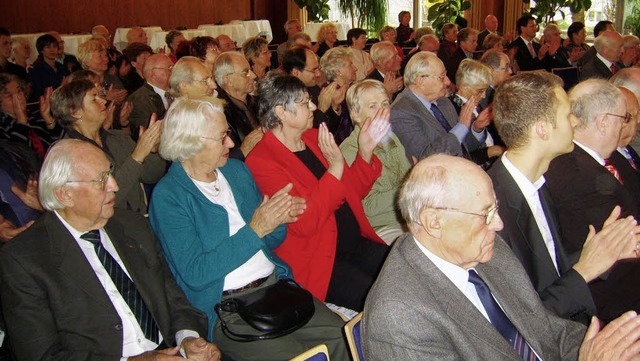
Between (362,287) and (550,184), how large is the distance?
1029 millimetres

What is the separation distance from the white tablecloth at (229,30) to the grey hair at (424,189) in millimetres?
12254

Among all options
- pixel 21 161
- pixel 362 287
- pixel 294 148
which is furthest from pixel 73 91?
pixel 362 287

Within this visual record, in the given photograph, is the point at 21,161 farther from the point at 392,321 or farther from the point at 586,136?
the point at 586,136

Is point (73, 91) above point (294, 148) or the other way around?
above

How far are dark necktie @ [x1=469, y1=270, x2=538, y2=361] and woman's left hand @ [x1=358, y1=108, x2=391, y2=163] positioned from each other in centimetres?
140

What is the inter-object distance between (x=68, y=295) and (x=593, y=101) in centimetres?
250

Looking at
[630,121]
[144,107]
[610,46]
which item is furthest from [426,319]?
[610,46]

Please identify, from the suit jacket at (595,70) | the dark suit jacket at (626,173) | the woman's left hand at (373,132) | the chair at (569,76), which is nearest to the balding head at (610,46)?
the suit jacket at (595,70)

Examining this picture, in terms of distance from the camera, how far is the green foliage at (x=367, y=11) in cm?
1417

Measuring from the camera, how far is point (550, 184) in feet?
9.04

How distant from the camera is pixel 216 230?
2580mm

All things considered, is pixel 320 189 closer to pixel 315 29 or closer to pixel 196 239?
pixel 196 239

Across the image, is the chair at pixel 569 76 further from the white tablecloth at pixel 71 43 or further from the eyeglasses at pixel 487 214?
the white tablecloth at pixel 71 43

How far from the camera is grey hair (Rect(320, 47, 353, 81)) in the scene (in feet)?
17.4
